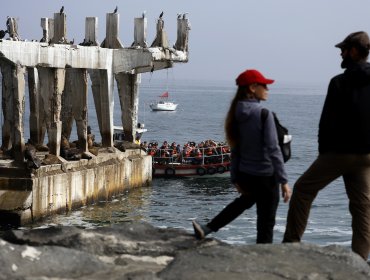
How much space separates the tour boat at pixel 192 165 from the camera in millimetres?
49938

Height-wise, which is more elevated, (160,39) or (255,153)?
(160,39)

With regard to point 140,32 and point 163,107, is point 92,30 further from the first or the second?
point 163,107

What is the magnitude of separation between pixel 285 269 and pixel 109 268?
145 centimetres

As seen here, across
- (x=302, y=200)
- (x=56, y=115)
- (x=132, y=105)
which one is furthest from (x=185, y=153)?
(x=302, y=200)

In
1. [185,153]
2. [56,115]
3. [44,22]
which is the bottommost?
[185,153]

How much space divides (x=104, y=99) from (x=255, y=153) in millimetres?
28676

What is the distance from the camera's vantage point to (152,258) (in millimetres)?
8289

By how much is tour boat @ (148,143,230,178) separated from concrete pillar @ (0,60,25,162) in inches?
803

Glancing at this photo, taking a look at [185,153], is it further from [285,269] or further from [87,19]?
[285,269]

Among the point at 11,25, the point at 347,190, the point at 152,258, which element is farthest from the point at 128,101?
the point at 152,258

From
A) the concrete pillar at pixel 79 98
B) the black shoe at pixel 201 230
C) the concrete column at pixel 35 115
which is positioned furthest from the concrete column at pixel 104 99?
the black shoe at pixel 201 230

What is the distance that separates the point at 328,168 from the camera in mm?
9078

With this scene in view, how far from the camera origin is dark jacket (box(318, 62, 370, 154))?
29.1 feet

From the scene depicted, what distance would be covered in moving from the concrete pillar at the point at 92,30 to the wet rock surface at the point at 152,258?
28.5 meters
